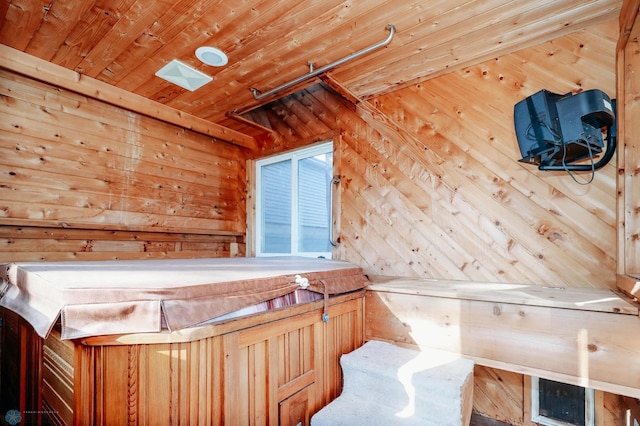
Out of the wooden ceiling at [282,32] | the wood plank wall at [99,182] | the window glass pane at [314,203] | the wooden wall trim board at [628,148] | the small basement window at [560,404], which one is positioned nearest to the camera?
the wooden wall trim board at [628,148]

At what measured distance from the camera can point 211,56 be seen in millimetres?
2234

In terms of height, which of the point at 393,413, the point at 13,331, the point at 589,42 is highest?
the point at 589,42

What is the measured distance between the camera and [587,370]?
4.83 feet

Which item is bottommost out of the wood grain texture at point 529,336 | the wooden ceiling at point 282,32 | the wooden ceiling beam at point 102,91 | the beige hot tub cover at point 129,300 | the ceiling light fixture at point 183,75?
the wood grain texture at point 529,336

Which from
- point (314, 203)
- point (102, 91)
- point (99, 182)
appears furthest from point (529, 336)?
point (102, 91)

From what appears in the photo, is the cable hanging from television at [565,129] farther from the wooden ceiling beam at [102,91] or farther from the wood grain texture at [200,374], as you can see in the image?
the wooden ceiling beam at [102,91]

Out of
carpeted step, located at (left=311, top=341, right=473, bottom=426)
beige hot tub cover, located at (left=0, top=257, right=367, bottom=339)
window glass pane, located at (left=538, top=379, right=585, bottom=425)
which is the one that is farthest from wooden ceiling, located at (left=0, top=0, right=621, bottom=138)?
window glass pane, located at (left=538, top=379, right=585, bottom=425)

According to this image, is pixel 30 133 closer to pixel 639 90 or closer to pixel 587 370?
pixel 587 370

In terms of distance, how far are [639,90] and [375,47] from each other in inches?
55.3

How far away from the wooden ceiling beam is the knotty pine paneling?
4.23 feet

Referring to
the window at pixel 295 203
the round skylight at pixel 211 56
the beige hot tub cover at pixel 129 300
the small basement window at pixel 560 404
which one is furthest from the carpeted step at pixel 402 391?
the round skylight at pixel 211 56

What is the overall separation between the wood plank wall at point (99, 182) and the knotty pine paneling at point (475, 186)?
149 centimetres

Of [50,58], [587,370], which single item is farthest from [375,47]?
[50,58]

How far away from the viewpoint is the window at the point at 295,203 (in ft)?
10.8
